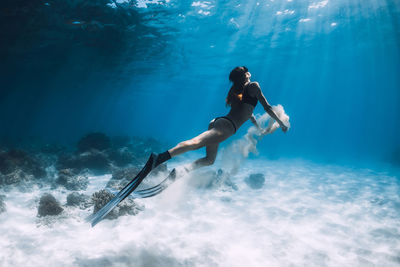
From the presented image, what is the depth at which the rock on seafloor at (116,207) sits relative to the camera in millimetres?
6414

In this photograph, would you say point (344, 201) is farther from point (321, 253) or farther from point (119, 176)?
point (119, 176)

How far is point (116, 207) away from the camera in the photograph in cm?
664

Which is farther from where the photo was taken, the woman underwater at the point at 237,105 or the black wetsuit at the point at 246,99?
the black wetsuit at the point at 246,99

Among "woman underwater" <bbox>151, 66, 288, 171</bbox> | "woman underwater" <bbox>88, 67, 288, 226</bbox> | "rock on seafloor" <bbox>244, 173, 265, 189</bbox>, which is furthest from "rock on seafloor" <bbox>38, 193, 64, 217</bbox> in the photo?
"rock on seafloor" <bbox>244, 173, 265, 189</bbox>

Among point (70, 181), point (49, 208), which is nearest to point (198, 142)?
point (49, 208)

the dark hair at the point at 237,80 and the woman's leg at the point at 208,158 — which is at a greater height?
the dark hair at the point at 237,80

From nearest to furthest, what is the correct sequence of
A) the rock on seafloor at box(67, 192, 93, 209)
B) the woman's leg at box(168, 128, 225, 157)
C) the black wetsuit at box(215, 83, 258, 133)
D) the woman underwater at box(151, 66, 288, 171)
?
the woman's leg at box(168, 128, 225, 157)
the woman underwater at box(151, 66, 288, 171)
the black wetsuit at box(215, 83, 258, 133)
the rock on seafloor at box(67, 192, 93, 209)

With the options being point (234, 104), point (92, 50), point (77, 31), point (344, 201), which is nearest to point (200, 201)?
point (234, 104)

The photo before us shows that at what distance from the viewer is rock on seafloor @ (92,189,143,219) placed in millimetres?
6414

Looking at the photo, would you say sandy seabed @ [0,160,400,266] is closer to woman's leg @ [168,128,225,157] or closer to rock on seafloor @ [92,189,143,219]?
rock on seafloor @ [92,189,143,219]

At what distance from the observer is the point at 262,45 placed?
22.8 metres

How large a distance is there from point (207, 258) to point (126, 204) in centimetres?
345

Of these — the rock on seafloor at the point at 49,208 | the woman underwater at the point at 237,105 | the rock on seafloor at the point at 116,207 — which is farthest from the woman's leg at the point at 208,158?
the rock on seafloor at the point at 49,208

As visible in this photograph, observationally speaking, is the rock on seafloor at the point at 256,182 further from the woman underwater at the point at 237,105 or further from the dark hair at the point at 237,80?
the dark hair at the point at 237,80
